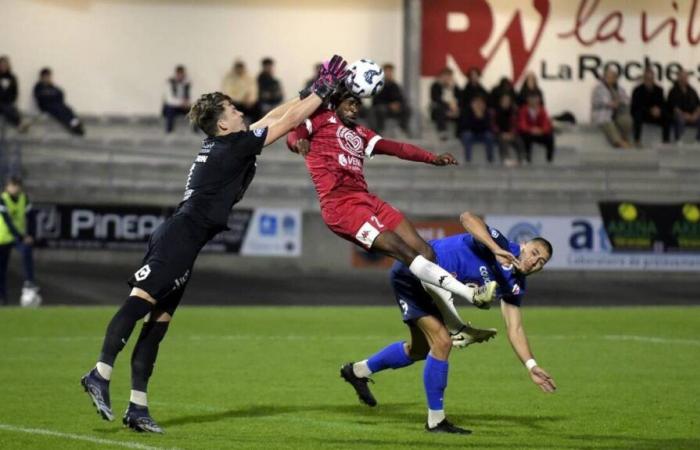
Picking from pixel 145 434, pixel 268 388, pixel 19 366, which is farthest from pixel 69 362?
pixel 145 434

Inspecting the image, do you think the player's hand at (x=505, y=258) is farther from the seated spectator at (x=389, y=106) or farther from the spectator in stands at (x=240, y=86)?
the spectator in stands at (x=240, y=86)

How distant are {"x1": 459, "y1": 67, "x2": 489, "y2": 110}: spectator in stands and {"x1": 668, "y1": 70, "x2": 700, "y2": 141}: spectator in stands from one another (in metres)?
4.85

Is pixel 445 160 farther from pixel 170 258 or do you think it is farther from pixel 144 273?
pixel 144 273

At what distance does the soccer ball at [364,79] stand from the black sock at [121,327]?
89.8 inches

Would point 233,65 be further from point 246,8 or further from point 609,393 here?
point 609,393

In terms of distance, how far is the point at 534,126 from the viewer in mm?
33938

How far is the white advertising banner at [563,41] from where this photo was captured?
38.1 m

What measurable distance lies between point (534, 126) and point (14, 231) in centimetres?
1324

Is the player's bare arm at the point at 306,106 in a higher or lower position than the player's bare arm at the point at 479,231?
higher

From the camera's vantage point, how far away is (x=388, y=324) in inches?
854

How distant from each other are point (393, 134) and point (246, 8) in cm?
580

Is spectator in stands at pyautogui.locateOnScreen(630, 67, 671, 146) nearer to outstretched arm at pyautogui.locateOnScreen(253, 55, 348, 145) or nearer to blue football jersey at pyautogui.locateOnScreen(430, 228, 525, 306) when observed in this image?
blue football jersey at pyautogui.locateOnScreen(430, 228, 525, 306)

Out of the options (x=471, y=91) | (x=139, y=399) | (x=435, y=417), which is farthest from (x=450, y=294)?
(x=471, y=91)

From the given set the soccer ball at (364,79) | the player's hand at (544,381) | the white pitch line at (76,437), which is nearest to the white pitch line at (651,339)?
the soccer ball at (364,79)
